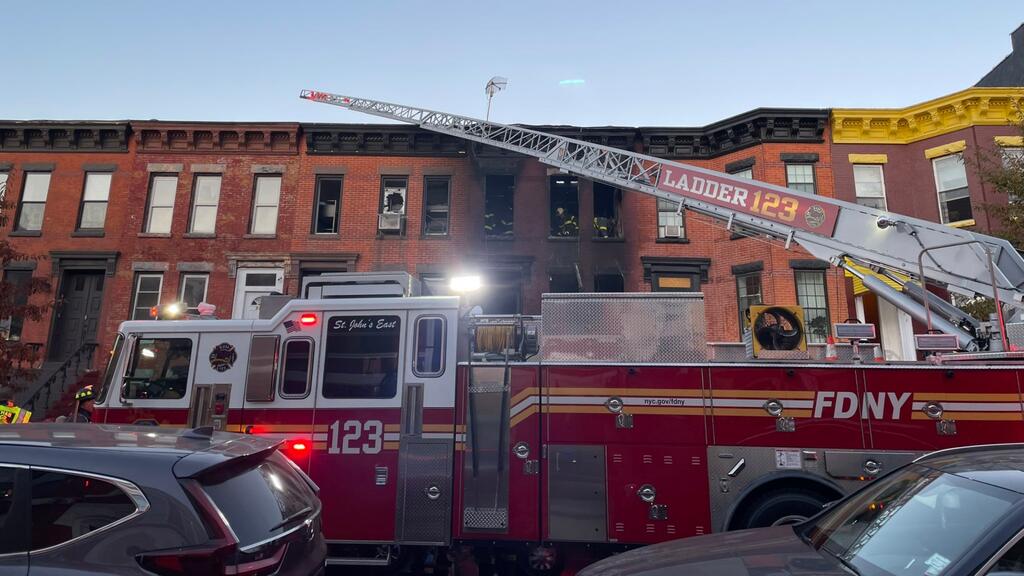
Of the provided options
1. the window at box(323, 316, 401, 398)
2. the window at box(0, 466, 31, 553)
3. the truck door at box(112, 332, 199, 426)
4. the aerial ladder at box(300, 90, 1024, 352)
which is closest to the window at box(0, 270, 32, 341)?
the truck door at box(112, 332, 199, 426)

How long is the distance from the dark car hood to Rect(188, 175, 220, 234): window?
720 inches

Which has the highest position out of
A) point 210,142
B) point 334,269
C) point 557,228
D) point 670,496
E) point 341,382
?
point 210,142

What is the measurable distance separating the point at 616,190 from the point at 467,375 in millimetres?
13369

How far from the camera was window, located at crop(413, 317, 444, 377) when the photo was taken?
6614 millimetres

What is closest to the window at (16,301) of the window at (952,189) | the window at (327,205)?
the window at (327,205)

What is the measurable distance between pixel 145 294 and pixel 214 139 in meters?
5.57

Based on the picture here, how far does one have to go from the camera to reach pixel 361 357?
6.76m

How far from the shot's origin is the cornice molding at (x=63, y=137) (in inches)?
731

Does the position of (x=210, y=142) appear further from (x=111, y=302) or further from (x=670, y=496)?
(x=670, y=496)

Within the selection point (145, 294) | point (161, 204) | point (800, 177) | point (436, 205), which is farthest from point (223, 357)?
point (800, 177)

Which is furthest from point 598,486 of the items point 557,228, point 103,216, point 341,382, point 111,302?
point 103,216

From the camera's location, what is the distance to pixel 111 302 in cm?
1745

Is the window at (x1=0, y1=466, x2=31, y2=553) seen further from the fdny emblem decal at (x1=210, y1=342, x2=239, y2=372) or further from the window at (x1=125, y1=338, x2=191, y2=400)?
the window at (x1=125, y1=338, x2=191, y2=400)

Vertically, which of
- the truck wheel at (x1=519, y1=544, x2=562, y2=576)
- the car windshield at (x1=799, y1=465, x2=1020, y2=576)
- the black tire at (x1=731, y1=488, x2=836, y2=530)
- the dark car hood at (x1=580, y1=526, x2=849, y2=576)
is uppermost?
the car windshield at (x1=799, y1=465, x2=1020, y2=576)
